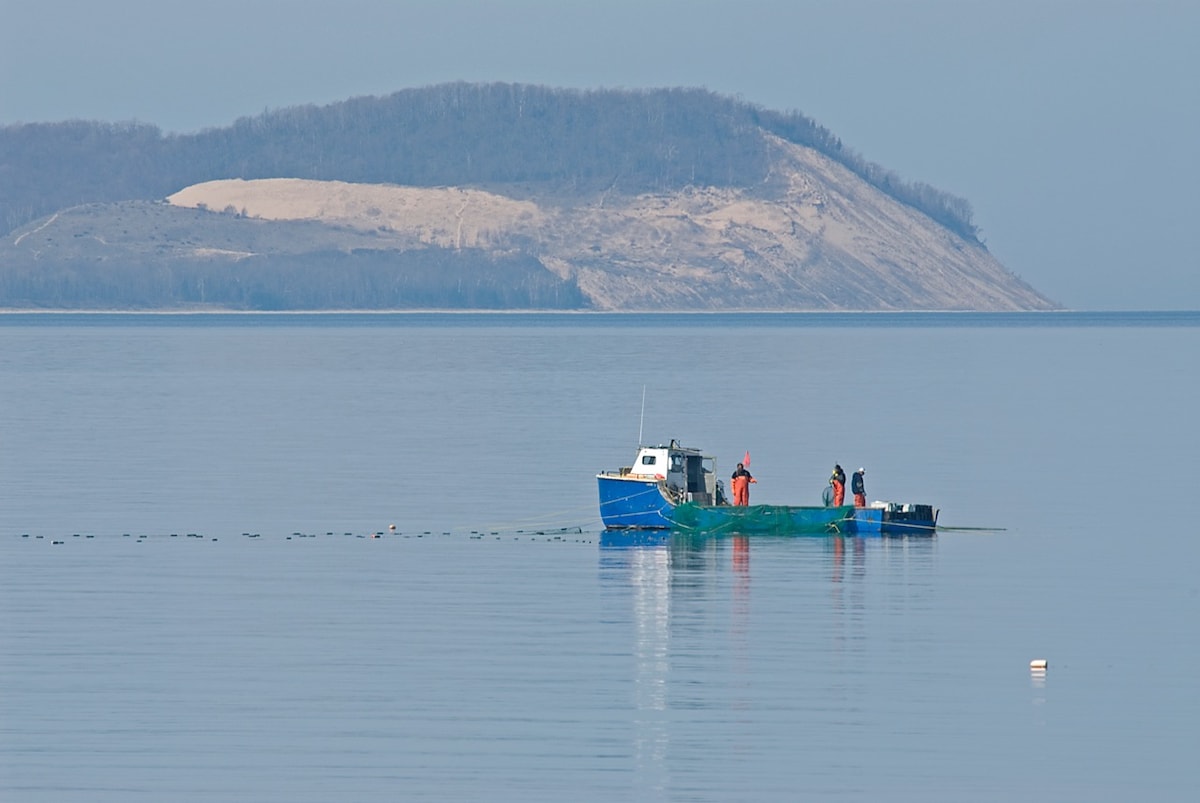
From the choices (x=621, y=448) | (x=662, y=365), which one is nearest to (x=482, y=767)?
(x=621, y=448)

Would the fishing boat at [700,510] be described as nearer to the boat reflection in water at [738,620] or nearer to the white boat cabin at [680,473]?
the white boat cabin at [680,473]

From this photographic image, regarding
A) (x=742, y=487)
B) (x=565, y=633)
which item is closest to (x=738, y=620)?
(x=565, y=633)

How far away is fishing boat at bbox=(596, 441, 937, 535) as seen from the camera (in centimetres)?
6078

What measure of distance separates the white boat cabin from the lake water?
8.76 feet

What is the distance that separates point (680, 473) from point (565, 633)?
66.7 ft

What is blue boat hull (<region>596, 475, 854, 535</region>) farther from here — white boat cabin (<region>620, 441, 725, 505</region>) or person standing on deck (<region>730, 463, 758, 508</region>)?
person standing on deck (<region>730, 463, 758, 508</region>)

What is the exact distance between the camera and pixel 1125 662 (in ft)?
130

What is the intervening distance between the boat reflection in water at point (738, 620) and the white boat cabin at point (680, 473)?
1.58 meters

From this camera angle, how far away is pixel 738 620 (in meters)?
44.6

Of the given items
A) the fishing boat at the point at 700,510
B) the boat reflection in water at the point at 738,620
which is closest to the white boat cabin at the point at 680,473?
the fishing boat at the point at 700,510

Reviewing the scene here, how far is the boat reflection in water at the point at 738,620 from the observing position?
1366 inches

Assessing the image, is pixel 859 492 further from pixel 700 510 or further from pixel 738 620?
pixel 738 620

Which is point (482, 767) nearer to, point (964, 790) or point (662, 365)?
point (964, 790)

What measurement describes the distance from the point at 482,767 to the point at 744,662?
9.27 meters
